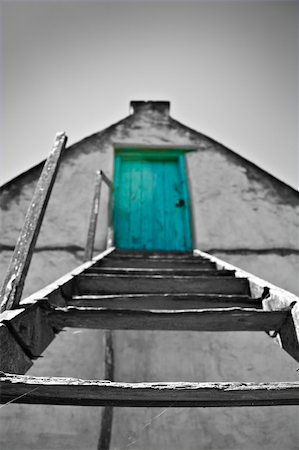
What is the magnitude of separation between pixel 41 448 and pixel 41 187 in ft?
9.96

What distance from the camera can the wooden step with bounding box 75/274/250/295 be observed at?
2.37m

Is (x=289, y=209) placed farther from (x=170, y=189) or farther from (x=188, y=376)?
(x=188, y=376)

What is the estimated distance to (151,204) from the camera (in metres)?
5.29

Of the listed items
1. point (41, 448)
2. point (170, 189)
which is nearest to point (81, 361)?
point (41, 448)

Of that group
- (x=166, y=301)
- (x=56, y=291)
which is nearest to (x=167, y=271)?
(x=166, y=301)

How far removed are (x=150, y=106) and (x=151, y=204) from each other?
6.58ft

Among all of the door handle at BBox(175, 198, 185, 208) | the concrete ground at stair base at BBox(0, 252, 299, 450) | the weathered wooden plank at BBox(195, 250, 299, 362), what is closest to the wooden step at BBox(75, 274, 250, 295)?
the weathered wooden plank at BBox(195, 250, 299, 362)

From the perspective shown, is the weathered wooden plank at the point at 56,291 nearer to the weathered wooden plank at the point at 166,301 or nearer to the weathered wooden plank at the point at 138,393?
the weathered wooden plank at the point at 166,301

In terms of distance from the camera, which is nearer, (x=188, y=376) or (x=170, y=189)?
(x=188, y=376)

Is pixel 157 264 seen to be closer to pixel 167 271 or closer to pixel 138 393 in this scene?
pixel 167 271

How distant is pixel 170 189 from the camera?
5410 mm

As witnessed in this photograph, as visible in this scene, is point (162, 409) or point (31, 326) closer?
point (31, 326)

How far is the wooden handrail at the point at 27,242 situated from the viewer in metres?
1.54

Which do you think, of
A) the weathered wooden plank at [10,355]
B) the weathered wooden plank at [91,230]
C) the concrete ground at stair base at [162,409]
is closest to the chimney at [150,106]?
the weathered wooden plank at [91,230]
